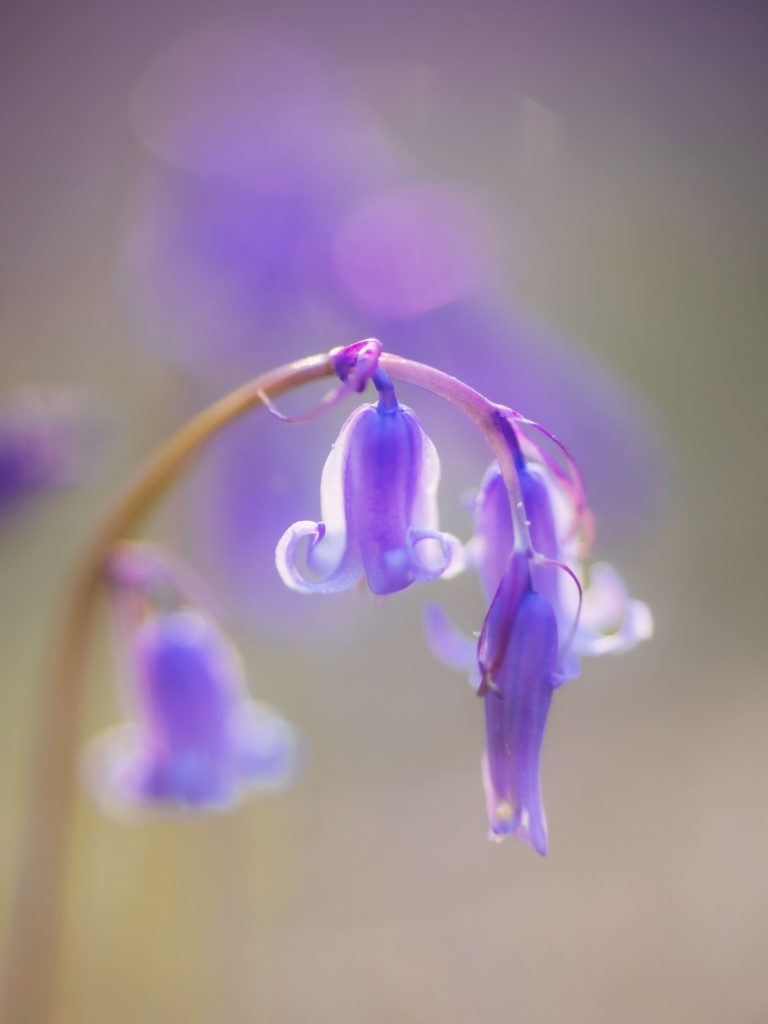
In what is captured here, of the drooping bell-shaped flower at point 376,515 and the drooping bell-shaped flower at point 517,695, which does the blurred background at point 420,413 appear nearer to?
the drooping bell-shaped flower at point 376,515

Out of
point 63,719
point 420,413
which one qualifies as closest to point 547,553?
point 63,719

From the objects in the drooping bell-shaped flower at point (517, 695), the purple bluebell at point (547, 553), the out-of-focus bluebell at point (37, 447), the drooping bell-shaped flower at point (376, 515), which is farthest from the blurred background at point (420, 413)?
the drooping bell-shaped flower at point (517, 695)

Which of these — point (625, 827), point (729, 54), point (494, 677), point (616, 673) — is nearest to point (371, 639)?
point (616, 673)

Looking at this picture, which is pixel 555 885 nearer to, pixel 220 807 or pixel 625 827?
pixel 625 827

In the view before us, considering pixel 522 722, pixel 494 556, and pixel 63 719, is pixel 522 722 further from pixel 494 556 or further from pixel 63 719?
pixel 63 719

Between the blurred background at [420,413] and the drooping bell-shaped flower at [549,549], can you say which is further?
the blurred background at [420,413]

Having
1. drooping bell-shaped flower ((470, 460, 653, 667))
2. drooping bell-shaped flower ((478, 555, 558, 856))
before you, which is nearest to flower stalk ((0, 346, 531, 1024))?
drooping bell-shaped flower ((470, 460, 653, 667))

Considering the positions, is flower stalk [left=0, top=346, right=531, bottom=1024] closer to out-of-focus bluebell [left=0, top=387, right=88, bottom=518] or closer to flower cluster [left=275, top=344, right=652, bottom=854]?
flower cluster [left=275, top=344, right=652, bottom=854]
